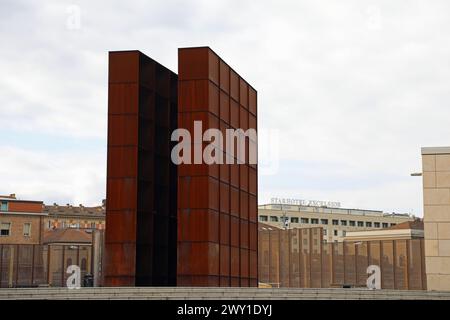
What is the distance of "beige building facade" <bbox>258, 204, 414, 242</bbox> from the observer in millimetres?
147625

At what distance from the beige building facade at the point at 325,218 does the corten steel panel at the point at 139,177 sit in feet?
338

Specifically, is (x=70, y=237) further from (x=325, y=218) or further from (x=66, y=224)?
(x=325, y=218)

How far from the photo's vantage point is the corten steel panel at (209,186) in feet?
112

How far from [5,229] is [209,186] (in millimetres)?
68457

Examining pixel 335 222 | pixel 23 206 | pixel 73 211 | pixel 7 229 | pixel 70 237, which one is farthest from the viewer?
pixel 335 222

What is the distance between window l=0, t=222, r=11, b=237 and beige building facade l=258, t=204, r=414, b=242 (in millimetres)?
58749

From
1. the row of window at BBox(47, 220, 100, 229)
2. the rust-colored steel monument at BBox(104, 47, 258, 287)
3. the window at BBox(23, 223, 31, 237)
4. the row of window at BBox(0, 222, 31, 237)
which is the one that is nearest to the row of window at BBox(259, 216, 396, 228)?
the row of window at BBox(47, 220, 100, 229)

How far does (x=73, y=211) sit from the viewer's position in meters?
142

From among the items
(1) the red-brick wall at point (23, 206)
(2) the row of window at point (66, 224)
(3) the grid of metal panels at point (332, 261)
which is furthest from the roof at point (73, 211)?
(3) the grid of metal panels at point (332, 261)

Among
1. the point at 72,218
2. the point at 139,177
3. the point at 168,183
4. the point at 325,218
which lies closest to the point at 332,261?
the point at 168,183

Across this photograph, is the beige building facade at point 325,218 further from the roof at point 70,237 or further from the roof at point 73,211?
the roof at point 70,237

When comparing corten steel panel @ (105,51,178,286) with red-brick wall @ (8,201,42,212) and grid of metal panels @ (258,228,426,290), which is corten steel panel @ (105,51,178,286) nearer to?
grid of metal panels @ (258,228,426,290)

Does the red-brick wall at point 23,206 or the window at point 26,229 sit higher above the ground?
the red-brick wall at point 23,206
